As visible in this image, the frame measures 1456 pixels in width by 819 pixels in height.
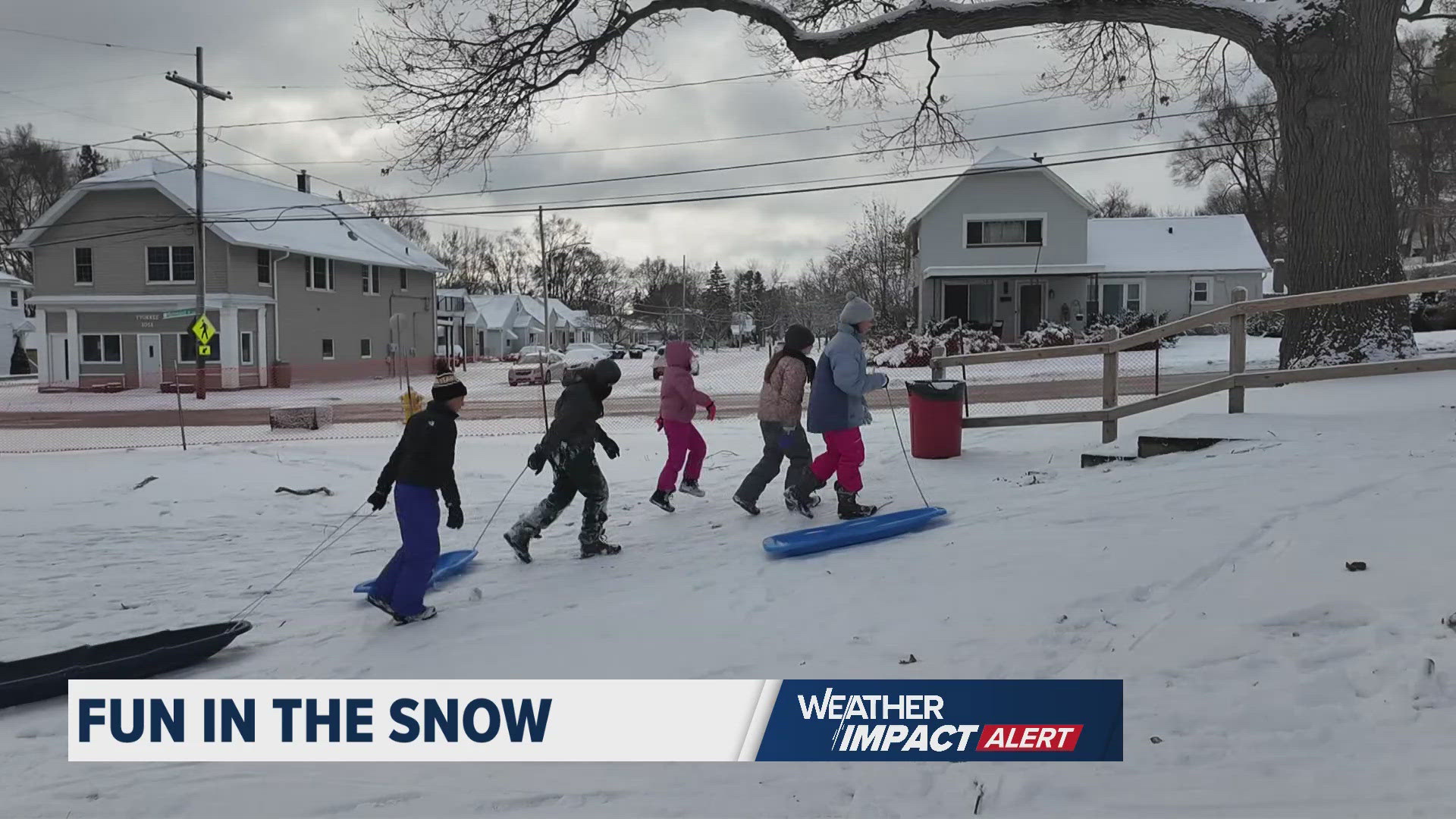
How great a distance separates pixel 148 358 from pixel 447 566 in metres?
36.0

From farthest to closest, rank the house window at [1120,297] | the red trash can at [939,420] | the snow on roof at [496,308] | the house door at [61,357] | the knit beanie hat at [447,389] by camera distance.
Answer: the snow on roof at [496,308], the house window at [1120,297], the house door at [61,357], the red trash can at [939,420], the knit beanie hat at [447,389]

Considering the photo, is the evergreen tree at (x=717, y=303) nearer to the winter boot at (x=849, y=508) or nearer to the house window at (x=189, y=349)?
the house window at (x=189, y=349)

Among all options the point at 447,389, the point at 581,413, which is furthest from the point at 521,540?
the point at 447,389

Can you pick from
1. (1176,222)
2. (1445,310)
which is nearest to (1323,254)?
(1445,310)

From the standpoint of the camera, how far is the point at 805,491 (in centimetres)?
798

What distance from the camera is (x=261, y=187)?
4091 cm

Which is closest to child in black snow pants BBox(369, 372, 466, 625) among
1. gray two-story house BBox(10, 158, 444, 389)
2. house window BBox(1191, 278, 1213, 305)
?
gray two-story house BBox(10, 158, 444, 389)

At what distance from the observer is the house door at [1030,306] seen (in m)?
36.8

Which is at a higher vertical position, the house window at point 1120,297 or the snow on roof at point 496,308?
the snow on roof at point 496,308

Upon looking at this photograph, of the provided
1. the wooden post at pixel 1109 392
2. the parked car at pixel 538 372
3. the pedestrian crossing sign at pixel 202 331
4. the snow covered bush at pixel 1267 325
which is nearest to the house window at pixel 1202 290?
the snow covered bush at pixel 1267 325

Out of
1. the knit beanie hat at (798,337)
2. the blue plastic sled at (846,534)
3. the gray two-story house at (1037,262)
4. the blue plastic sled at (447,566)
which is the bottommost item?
the blue plastic sled at (447,566)

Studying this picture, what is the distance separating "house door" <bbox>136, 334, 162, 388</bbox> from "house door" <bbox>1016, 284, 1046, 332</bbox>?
33.7 m

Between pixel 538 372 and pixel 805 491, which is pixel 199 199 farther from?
pixel 805 491

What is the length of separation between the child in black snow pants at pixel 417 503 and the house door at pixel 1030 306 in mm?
33749
